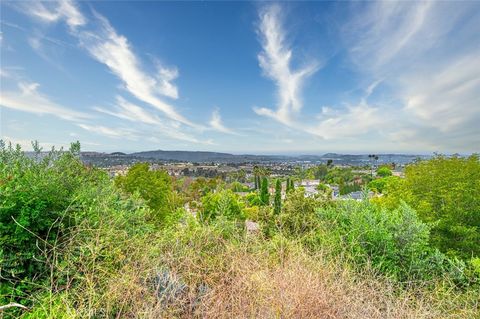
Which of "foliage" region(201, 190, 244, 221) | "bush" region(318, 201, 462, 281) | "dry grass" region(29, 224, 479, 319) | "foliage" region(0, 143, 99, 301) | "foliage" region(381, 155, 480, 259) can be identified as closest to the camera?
"dry grass" region(29, 224, 479, 319)

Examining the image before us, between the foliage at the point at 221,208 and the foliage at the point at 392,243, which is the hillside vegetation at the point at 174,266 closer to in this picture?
the foliage at the point at 392,243

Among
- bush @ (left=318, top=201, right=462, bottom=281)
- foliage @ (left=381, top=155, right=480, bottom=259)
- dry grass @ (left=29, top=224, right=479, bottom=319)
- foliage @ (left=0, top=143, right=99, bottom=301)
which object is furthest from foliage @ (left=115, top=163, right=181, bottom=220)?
foliage @ (left=381, top=155, right=480, bottom=259)

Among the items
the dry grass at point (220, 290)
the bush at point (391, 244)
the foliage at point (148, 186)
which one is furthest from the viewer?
the foliage at point (148, 186)

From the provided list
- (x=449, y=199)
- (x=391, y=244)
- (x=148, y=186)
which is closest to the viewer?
(x=391, y=244)

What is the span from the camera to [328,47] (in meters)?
10.7

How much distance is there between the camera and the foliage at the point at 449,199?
32.5 feet

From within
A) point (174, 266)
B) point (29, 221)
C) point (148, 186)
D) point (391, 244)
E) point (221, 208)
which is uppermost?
point (29, 221)

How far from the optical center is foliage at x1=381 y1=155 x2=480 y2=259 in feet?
32.5

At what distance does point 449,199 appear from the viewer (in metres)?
10.5

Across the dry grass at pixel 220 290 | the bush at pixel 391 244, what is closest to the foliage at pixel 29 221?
the dry grass at pixel 220 290

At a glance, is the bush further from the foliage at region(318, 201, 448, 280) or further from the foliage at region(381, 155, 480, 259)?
the foliage at region(381, 155, 480, 259)

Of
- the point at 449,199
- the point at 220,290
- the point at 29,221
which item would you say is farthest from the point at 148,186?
the point at 449,199

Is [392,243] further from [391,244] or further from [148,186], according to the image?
[148,186]

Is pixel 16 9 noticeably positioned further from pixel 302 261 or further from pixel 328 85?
pixel 328 85
